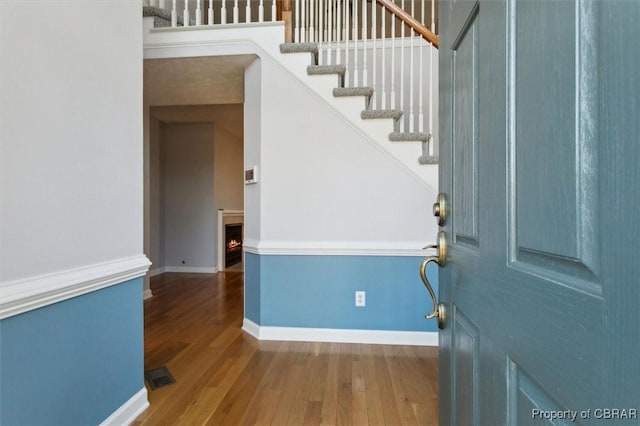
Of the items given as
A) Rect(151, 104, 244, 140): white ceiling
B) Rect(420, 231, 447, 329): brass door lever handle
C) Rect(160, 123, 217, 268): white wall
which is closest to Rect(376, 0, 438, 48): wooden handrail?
Rect(420, 231, 447, 329): brass door lever handle

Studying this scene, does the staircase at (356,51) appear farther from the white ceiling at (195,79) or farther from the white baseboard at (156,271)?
the white baseboard at (156,271)

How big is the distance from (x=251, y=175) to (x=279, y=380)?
5.10 feet

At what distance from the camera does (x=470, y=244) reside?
0.69 metres

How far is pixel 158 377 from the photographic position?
6.39 feet

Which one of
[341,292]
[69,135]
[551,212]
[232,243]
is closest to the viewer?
[551,212]

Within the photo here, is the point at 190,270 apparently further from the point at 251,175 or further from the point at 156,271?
the point at 251,175

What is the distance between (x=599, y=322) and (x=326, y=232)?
2.16 metres

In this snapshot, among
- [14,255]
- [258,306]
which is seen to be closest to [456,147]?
[14,255]

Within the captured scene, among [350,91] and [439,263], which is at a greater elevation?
[350,91]

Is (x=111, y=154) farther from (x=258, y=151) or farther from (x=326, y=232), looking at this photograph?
(x=326, y=232)

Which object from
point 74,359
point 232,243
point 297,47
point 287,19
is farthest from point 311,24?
point 232,243

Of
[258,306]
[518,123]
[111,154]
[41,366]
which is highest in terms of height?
[111,154]

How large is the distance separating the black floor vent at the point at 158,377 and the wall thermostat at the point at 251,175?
1491 mm

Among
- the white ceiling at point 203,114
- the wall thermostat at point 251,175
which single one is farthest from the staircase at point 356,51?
the white ceiling at point 203,114
